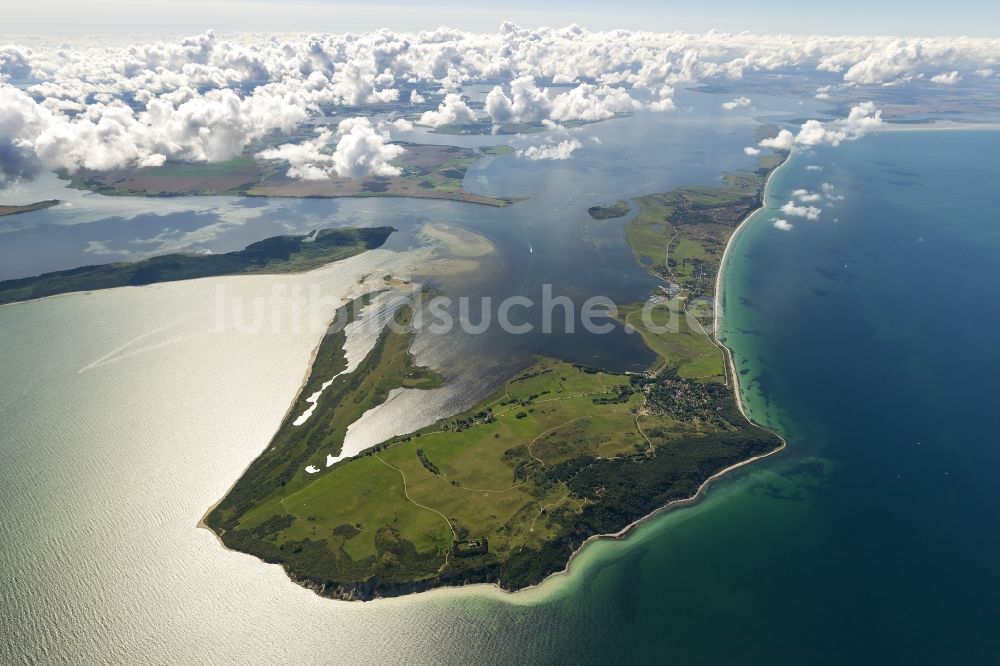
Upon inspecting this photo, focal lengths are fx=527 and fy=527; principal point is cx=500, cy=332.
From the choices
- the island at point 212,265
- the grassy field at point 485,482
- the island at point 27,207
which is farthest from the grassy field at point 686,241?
the island at point 27,207

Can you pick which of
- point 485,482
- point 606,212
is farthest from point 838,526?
point 606,212

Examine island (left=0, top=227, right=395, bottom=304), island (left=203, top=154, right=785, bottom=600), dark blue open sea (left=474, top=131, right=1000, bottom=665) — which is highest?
island (left=0, top=227, right=395, bottom=304)

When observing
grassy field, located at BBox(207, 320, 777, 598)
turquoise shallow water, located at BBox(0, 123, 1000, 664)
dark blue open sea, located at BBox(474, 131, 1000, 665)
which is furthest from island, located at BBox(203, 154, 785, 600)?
dark blue open sea, located at BBox(474, 131, 1000, 665)

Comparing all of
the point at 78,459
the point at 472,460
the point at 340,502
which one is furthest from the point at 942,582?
the point at 78,459

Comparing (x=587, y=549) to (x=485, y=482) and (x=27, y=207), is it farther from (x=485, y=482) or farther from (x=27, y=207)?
(x=27, y=207)

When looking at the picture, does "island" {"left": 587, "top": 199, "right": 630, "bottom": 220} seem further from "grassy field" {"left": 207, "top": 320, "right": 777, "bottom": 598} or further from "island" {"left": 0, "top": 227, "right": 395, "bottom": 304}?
"grassy field" {"left": 207, "top": 320, "right": 777, "bottom": 598}

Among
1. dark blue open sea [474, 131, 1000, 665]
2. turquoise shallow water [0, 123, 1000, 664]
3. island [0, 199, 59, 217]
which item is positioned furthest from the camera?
island [0, 199, 59, 217]

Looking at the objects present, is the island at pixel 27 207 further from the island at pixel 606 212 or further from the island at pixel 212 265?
the island at pixel 606 212
